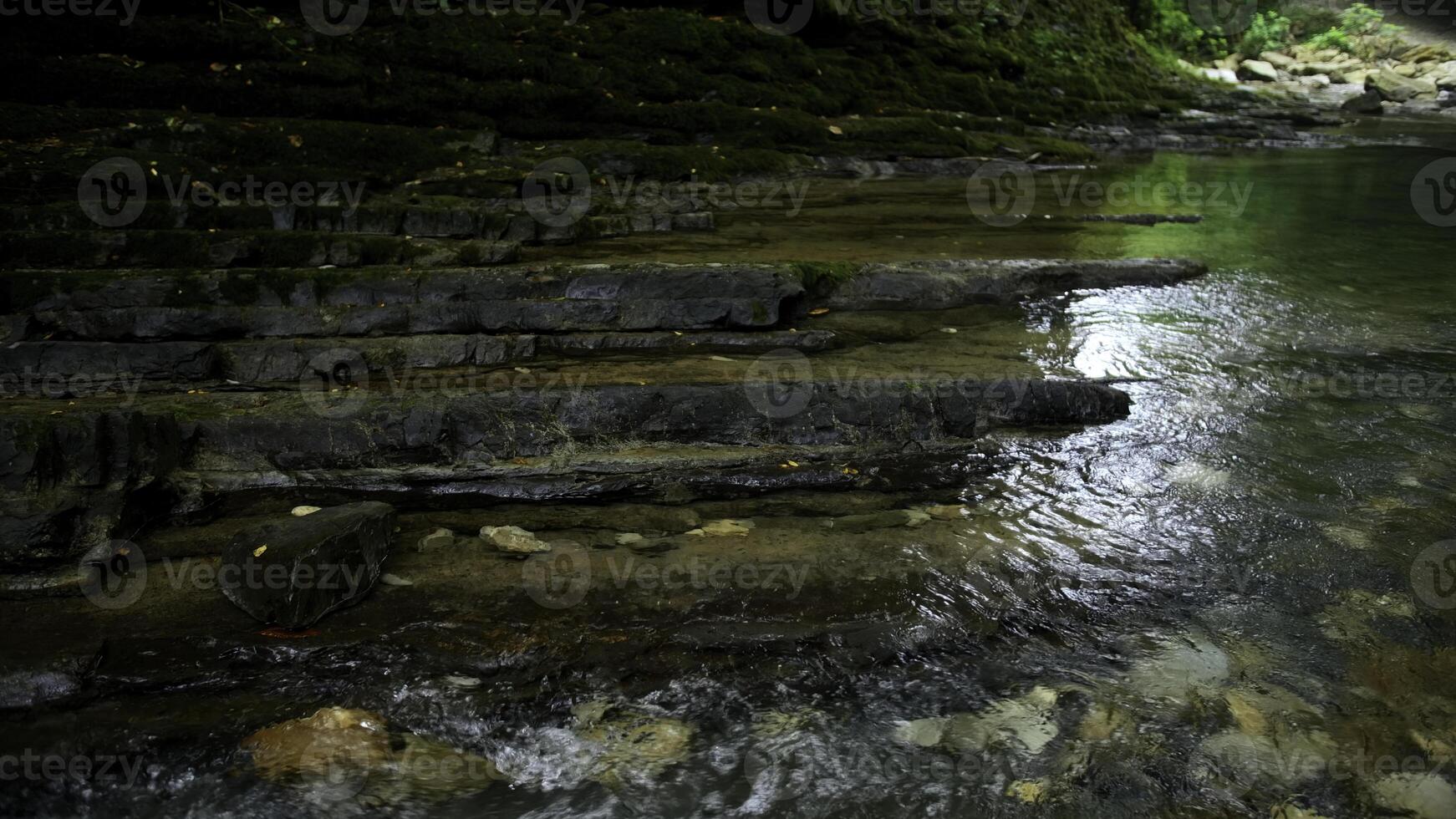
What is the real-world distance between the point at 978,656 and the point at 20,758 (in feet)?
10.4

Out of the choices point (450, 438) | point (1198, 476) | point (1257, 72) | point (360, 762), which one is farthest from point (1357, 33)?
point (360, 762)

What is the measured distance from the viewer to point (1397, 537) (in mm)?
3691

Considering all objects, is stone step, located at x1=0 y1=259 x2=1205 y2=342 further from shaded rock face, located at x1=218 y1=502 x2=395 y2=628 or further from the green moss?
shaded rock face, located at x1=218 y1=502 x2=395 y2=628

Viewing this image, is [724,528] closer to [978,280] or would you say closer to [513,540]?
[513,540]

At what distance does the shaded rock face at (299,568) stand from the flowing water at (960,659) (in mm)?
114

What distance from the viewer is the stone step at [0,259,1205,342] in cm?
478

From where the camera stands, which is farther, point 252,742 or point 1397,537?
point 1397,537

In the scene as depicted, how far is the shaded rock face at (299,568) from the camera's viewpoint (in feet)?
10.0

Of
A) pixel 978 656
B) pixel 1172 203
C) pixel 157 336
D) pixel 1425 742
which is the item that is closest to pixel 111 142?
pixel 157 336

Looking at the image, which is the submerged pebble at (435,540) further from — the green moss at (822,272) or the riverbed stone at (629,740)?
the green moss at (822,272)

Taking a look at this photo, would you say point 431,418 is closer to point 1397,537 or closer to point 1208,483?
point 1208,483

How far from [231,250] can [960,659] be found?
536 centimetres

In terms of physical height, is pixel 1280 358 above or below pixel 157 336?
above

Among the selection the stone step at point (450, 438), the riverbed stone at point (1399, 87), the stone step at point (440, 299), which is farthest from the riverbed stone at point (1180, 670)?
the riverbed stone at point (1399, 87)
